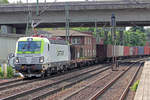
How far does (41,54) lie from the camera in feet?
66.7

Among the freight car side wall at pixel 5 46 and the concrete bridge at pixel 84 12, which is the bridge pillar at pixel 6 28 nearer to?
the concrete bridge at pixel 84 12

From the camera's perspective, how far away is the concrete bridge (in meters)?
40.5

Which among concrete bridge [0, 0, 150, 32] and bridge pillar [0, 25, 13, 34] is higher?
concrete bridge [0, 0, 150, 32]

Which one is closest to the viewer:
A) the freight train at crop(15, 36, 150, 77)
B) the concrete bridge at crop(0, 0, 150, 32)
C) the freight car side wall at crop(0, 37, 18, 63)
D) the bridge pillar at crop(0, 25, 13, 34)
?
the freight train at crop(15, 36, 150, 77)

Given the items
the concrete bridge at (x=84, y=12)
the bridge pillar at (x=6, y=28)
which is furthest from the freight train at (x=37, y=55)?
the bridge pillar at (x=6, y=28)

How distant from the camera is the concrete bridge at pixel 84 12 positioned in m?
40.5

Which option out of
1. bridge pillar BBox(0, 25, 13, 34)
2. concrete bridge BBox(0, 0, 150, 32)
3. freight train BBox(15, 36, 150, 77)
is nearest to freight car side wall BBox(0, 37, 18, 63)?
freight train BBox(15, 36, 150, 77)

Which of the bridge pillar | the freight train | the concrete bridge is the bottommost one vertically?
the freight train

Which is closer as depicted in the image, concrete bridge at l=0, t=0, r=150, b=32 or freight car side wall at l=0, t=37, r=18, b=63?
freight car side wall at l=0, t=37, r=18, b=63

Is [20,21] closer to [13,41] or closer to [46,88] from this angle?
[13,41]

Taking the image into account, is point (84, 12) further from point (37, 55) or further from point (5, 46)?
point (37, 55)

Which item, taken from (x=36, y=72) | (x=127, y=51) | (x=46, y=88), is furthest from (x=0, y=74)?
(x=127, y=51)

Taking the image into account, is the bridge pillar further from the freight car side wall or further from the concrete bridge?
the freight car side wall

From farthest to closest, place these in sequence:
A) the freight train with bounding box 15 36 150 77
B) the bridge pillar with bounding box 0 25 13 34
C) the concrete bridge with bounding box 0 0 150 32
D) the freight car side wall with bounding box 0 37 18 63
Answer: the bridge pillar with bounding box 0 25 13 34, the concrete bridge with bounding box 0 0 150 32, the freight car side wall with bounding box 0 37 18 63, the freight train with bounding box 15 36 150 77
